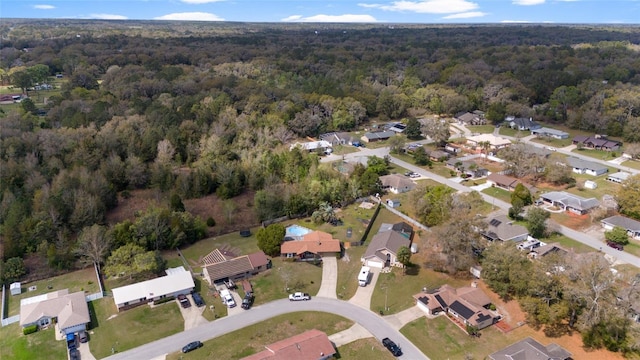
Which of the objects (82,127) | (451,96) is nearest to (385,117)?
(451,96)

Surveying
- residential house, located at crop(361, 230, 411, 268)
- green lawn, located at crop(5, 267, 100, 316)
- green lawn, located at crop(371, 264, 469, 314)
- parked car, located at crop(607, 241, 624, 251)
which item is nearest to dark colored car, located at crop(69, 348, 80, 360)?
green lawn, located at crop(5, 267, 100, 316)

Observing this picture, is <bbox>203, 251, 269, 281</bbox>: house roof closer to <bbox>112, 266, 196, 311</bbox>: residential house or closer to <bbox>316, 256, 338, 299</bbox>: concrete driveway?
<bbox>112, 266, 196, 311</bbox>: residential house

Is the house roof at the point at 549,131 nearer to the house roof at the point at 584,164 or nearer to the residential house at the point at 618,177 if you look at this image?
Result: the house roof at the point at 584,164

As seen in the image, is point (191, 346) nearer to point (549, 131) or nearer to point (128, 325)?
point (128, 325)

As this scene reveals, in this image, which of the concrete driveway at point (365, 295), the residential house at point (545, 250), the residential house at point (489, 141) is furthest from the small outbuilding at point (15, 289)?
the residential house at point (489, 141)

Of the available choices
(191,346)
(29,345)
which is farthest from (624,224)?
(29,345)

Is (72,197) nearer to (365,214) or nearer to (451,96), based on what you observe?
(365,214)

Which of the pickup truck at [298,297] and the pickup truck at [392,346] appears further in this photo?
the pickup truck at [298,297]
